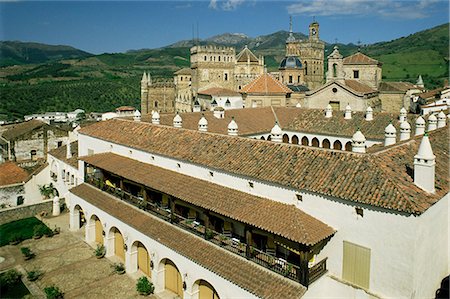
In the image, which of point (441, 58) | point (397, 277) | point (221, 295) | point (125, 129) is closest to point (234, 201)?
point (221, 295)

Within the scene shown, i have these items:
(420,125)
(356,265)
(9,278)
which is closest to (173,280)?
(9,278)

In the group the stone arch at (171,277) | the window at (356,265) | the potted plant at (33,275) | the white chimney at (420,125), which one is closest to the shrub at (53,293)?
the potted plant at (33,275)

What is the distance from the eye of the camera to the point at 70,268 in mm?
19891

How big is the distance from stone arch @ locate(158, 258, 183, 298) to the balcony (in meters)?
1.84

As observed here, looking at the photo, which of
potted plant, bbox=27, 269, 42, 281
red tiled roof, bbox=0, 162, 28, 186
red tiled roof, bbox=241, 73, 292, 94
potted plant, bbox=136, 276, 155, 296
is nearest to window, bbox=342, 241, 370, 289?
potted plant, bbox=136, 276, 155, 296

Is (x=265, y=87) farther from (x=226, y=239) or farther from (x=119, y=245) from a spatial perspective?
(x=226, y=239)

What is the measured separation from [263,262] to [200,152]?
6.74m

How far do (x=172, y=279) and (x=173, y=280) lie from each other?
0.07m

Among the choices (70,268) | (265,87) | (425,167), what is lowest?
(70,268)

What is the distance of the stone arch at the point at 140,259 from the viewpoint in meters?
18.9

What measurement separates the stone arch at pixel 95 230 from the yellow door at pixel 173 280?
6.35 meters

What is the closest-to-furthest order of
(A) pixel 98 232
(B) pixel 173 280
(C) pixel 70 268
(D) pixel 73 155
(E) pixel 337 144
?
1. (B) pixel 173 280
2. (C) pixel 70 268
3. (A) pixel 98 232
4. (E) pixel 337 144
5. (D) pixel 73 155

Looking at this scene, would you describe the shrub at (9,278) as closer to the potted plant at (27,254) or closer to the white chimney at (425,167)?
the potted plant at (27,254)

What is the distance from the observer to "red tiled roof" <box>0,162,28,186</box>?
2920cm
